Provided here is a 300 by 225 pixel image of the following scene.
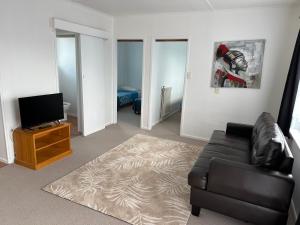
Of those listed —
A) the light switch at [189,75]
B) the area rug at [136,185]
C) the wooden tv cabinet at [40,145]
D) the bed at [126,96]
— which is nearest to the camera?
the area rug at [136,185]

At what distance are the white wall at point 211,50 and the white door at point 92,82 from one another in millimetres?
778

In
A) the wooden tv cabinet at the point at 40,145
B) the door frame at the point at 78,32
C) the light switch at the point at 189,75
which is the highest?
the door frame at the point at 78,32

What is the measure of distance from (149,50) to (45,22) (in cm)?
204

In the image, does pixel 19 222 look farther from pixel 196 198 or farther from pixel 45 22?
pixel 45 22

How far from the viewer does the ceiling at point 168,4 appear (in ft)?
10.7

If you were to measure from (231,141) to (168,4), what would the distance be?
7.99ft

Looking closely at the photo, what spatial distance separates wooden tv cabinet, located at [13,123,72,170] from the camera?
114 inches

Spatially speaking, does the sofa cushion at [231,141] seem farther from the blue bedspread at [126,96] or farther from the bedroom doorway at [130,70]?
the bedroom doorway at [130,70]

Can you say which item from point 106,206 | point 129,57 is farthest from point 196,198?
point 129,57

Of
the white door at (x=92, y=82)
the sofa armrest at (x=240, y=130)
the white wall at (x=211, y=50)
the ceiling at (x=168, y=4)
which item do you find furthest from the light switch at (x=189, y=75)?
the white door at (x=92, y=82)

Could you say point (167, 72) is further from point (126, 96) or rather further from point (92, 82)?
point (92, 82)

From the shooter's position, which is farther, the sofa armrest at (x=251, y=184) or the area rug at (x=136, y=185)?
the area rug at (x=136, y=185)

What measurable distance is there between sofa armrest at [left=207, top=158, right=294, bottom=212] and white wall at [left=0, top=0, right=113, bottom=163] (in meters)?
2.78

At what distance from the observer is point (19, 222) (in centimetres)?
200
